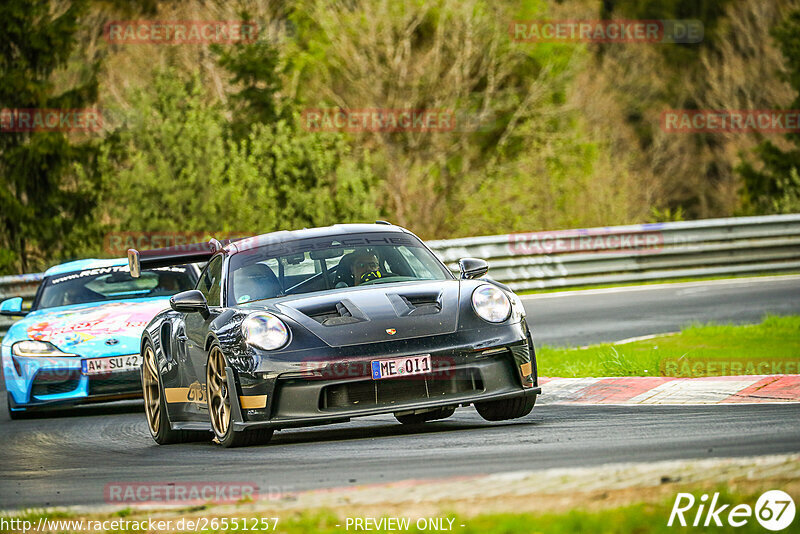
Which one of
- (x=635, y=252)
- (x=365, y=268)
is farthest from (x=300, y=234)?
(x=635, y=252)

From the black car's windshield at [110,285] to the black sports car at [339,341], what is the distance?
3.74 meters

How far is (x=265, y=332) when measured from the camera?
7.93 metres

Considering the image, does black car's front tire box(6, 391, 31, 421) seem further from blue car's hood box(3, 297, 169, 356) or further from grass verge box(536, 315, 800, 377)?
grass verge box(536, 315, 800, 377)

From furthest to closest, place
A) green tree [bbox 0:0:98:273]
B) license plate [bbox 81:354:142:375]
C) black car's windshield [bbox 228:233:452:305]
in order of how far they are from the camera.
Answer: green tree [bbox 0:0:98:273] < license plate [bbox 81:354:142:375] < black car's windshield [bbox 228:233:452:305]

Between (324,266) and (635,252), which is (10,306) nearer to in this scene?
(324,266)

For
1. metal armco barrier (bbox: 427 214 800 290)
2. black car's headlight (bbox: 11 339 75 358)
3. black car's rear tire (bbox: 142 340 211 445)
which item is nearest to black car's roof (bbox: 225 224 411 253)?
black car's rear tire (bbox: 142 340 211 445)

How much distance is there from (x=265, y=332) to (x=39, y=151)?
1998cm

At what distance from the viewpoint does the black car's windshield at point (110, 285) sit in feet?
42.8

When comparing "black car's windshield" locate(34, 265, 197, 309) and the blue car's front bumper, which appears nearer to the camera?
the blue car's front bumper

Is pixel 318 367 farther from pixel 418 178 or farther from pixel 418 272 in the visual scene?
pixel 418 178

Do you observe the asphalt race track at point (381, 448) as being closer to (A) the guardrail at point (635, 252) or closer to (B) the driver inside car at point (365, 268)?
(B) the driver inside car at point (365, 268)

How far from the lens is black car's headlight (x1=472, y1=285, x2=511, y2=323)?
26.8ft

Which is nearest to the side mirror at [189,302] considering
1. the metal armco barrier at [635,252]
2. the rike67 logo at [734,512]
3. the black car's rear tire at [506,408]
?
the black car's rear tire at [506,408]

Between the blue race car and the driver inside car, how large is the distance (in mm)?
3366
